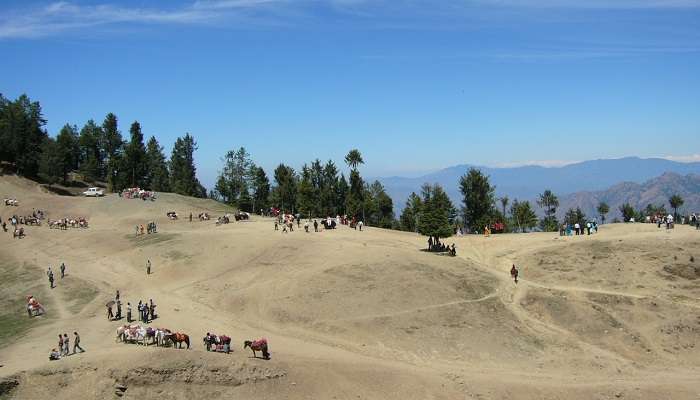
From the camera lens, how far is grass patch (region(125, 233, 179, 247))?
61844mm

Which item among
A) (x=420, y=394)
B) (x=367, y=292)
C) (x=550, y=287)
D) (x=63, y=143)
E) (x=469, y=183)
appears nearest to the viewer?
(x=420, y=394)

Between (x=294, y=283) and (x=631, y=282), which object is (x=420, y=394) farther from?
(x=631, y=282)

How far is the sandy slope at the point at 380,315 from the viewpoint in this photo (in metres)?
30.3

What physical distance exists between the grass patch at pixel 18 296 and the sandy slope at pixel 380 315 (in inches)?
36.5

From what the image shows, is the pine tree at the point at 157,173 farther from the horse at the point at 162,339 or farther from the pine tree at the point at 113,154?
the horse at the point at 162,339

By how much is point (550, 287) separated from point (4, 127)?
9785cm

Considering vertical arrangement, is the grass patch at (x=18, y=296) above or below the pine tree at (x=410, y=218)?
below

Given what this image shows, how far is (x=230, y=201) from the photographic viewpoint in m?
120

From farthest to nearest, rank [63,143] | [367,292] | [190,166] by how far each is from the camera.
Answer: [190,166] < [63,143] < [367,292]

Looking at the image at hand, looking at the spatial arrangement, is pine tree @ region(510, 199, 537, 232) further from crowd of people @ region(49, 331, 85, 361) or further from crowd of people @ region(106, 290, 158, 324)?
crowd of people @ region(49, 331, 85, 361)

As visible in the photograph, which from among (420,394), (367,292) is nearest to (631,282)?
(367,292)

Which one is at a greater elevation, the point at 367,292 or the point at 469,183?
the point at 469,183

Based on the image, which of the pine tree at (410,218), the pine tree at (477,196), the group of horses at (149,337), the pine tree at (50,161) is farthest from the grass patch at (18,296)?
the pine tree at (410,218)

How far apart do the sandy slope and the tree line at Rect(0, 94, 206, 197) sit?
43445 mm
